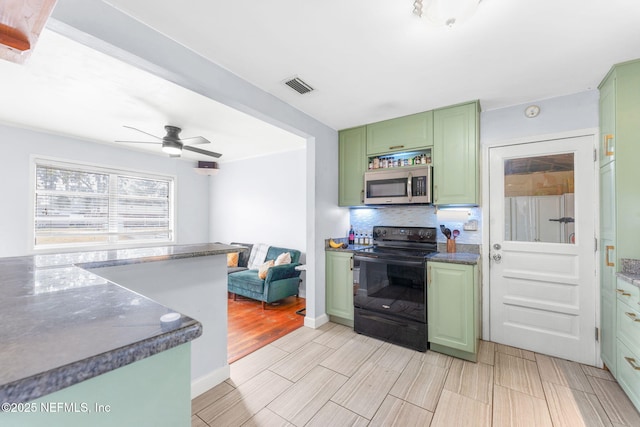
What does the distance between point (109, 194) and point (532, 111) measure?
6.08m

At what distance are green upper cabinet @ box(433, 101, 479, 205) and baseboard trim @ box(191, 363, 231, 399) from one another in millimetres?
2478

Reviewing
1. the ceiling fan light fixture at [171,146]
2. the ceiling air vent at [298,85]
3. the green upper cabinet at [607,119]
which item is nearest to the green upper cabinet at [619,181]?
the green upper cabinet at [607,119]

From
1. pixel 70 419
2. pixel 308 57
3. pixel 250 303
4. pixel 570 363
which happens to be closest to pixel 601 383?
pixel 570 363

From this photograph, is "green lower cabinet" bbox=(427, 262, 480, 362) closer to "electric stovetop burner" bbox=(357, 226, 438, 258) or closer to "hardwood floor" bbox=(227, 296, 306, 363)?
"electric stovetop burner" bbox=(357, 226, 438, 258)

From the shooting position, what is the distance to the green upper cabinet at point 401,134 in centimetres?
284

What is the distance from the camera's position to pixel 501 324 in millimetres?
2674

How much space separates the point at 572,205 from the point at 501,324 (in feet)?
4.29

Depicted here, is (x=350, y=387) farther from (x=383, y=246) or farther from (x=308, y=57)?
(x=308, y=57)

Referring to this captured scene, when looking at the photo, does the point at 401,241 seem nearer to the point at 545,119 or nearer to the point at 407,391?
the point at 407,391

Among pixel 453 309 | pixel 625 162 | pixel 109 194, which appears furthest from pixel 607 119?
pixel 109 194

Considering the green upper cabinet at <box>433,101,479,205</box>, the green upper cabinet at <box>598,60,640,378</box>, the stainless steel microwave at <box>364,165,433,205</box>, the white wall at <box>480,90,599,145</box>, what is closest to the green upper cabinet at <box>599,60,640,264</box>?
the green upper cabinet at <box>598,60,640,378</box>

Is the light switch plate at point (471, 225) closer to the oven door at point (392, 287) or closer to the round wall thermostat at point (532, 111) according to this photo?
the oven door at point (392, 287)

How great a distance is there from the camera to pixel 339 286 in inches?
123

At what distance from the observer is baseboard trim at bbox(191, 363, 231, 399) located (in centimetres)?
188
